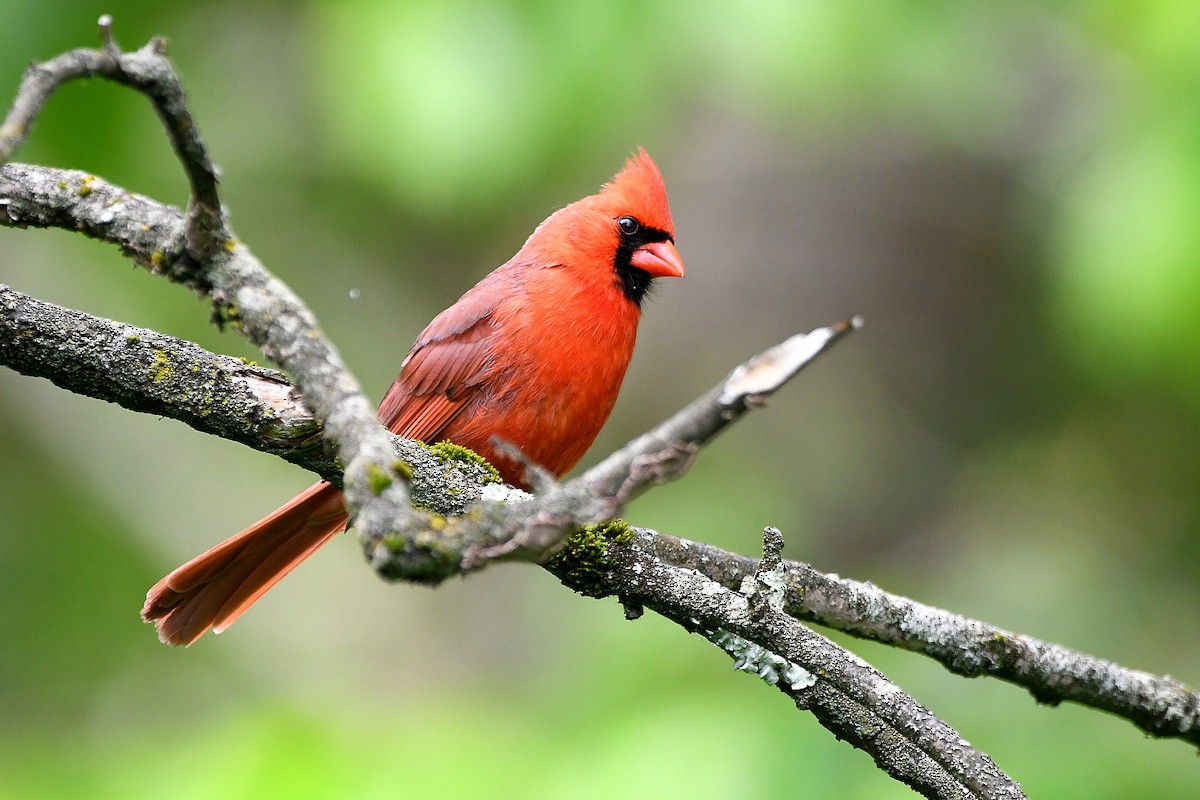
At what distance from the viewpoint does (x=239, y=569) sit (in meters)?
2.99

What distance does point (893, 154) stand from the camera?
549cm

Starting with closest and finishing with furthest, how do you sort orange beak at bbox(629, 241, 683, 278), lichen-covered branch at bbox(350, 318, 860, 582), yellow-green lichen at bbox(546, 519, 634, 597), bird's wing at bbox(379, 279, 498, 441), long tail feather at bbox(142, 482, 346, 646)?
lichen-covered branch at bbox(350, 318, 860, 582) < yellow-green lichen at bbox(546, 519, 634, 597) < long tail feather at bbox(142, 482, 346, 646) < bird's wing at bbox(379, 279, 498, 441) < orange beak at bbox(629, 241, 683, 278)

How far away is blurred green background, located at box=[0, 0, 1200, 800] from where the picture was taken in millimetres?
2936

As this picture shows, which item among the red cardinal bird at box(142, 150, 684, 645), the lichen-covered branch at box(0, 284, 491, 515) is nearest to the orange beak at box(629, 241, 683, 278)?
the red cardinal bird at box(142, 150, 684, 645)

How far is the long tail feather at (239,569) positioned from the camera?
2.86 meters

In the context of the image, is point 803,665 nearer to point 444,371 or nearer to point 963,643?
point 963,643

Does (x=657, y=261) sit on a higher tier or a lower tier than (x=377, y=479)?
higher

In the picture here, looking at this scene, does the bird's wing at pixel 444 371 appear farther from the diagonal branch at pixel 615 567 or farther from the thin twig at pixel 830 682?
the thin twig at pixel 830 682

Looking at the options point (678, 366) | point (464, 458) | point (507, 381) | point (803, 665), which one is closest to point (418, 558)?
point (803, 665)

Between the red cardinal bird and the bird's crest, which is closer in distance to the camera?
the red cardinal bird

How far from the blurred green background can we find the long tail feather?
0.96ft

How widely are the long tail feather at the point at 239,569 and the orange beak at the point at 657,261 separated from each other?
1.08 metres

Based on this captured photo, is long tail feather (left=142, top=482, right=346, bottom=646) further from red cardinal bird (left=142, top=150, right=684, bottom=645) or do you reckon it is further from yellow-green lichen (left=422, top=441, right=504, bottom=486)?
A: yellow-green lichen (left=422, top=441, right=504, bottom=486)

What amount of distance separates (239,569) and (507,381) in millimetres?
795
